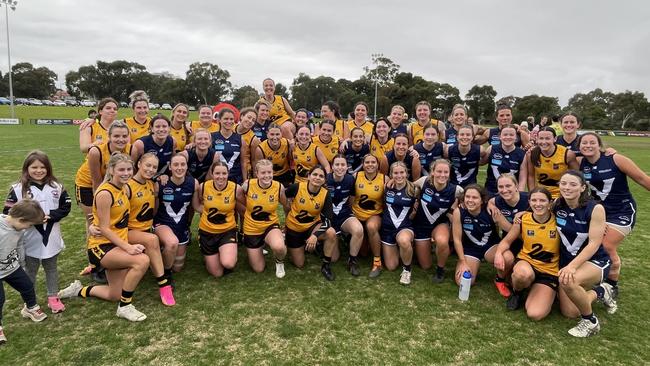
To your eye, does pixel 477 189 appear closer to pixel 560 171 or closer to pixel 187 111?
pixel 560 171

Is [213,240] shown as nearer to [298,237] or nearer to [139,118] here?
[298,237]

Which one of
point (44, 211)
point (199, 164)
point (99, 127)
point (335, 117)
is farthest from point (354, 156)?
point (44, 211)

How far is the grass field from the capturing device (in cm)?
312

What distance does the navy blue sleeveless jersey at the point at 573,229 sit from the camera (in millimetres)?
3655

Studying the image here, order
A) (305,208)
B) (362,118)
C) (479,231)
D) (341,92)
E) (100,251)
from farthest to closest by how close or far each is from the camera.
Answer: (341,92), (362,118), (305,208), (479,231), (100,251)

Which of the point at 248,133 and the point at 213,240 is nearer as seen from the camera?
the point at 213,240

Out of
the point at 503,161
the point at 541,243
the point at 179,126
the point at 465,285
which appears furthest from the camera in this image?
the point at 179,126

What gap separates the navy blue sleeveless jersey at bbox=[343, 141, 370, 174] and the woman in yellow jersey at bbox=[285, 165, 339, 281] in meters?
0.94

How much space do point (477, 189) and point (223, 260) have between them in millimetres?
2988

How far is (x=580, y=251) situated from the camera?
3.72 m

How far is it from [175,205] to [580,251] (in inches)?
167

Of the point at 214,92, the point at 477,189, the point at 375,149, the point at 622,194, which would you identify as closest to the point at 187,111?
the point at 375,149

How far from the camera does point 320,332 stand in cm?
346

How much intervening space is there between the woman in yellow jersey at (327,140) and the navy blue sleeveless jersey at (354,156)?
0.78 ft
